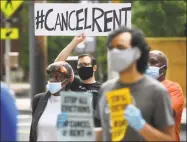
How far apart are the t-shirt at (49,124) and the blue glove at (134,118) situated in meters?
0.61

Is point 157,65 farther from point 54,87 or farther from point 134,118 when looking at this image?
point 134,118

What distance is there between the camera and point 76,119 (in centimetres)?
430

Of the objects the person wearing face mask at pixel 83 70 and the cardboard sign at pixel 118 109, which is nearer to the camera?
the cardboard sign at pixel 118 109

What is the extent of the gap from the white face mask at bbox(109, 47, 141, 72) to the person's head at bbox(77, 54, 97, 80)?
2.39 m

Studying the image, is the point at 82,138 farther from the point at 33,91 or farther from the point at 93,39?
the point at 93,39

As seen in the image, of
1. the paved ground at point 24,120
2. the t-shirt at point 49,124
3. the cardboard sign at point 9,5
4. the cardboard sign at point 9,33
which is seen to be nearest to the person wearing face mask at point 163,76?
the t-shirt at point 49,124

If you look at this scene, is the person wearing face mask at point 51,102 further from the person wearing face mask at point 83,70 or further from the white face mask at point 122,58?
the white face mask at point 122,58

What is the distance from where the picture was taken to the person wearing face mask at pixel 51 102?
187 inches

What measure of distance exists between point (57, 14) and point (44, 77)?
12664 millimetres

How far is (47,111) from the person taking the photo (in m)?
5.13

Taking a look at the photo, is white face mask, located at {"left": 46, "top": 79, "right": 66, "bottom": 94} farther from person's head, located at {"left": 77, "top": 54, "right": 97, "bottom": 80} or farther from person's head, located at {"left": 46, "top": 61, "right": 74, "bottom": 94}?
person's head, located at {"left": 77, "top": 54, "right": 97, "bottom": 80}

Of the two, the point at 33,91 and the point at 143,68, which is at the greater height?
the point at 143,68

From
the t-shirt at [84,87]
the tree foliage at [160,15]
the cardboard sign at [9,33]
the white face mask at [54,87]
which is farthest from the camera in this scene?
the cardboard sign at [9,33]

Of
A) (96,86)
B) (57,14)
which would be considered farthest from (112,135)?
(57,14)
